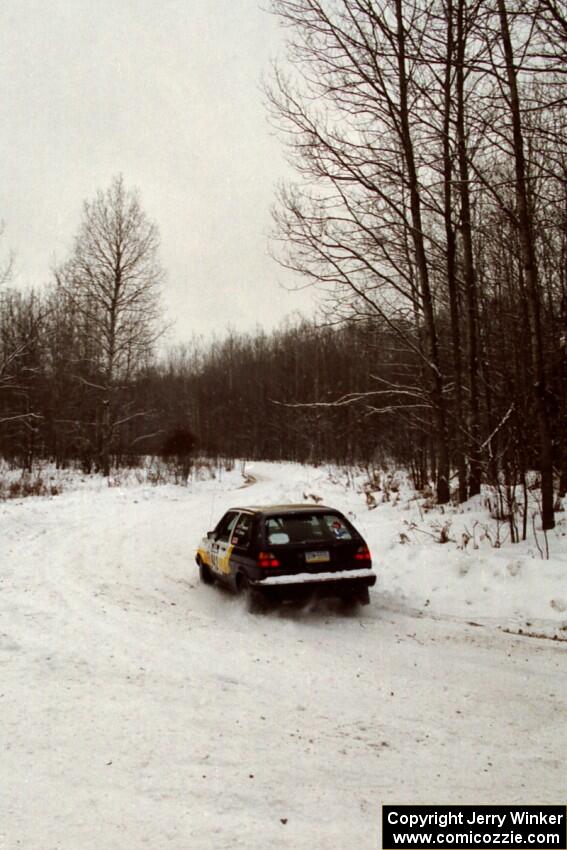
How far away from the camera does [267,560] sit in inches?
320

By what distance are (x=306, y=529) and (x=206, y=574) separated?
109 inches

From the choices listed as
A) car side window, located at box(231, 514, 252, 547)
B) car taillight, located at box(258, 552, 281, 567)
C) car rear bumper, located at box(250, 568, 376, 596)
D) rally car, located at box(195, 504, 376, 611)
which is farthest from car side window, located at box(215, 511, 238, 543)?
car rear bumper, located at box(250, 568, 376, 596)

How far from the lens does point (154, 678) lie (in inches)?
226

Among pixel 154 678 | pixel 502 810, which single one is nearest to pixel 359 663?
pixel 154 678

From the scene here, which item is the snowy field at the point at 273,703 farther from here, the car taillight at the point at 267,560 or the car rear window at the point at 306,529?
the car rear window at the point at 306,529

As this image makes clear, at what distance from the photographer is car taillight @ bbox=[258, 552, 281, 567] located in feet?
26.6

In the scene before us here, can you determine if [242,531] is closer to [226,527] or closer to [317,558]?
[226,527]

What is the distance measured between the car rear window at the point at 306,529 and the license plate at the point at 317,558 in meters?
0.18

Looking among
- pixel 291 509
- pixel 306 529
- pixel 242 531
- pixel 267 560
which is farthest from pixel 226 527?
pixel 267 560

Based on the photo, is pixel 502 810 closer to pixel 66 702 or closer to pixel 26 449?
pixel 66 702

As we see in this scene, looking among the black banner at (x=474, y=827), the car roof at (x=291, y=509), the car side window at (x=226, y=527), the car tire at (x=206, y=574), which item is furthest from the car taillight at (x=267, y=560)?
the black banner at (x=474, y=827)

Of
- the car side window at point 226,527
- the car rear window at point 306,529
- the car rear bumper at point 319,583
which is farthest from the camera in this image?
the car side window at point 226,527

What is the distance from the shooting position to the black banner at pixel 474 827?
11.0 ft

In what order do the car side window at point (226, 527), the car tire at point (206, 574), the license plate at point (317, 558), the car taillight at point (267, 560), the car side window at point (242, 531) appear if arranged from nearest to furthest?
the car taillight at point (267, 560)
the license plate at point (317, 558)
the car side window at point (242, 531)
the car side window at point (226, 527)
the car tire at point (206, 574)
